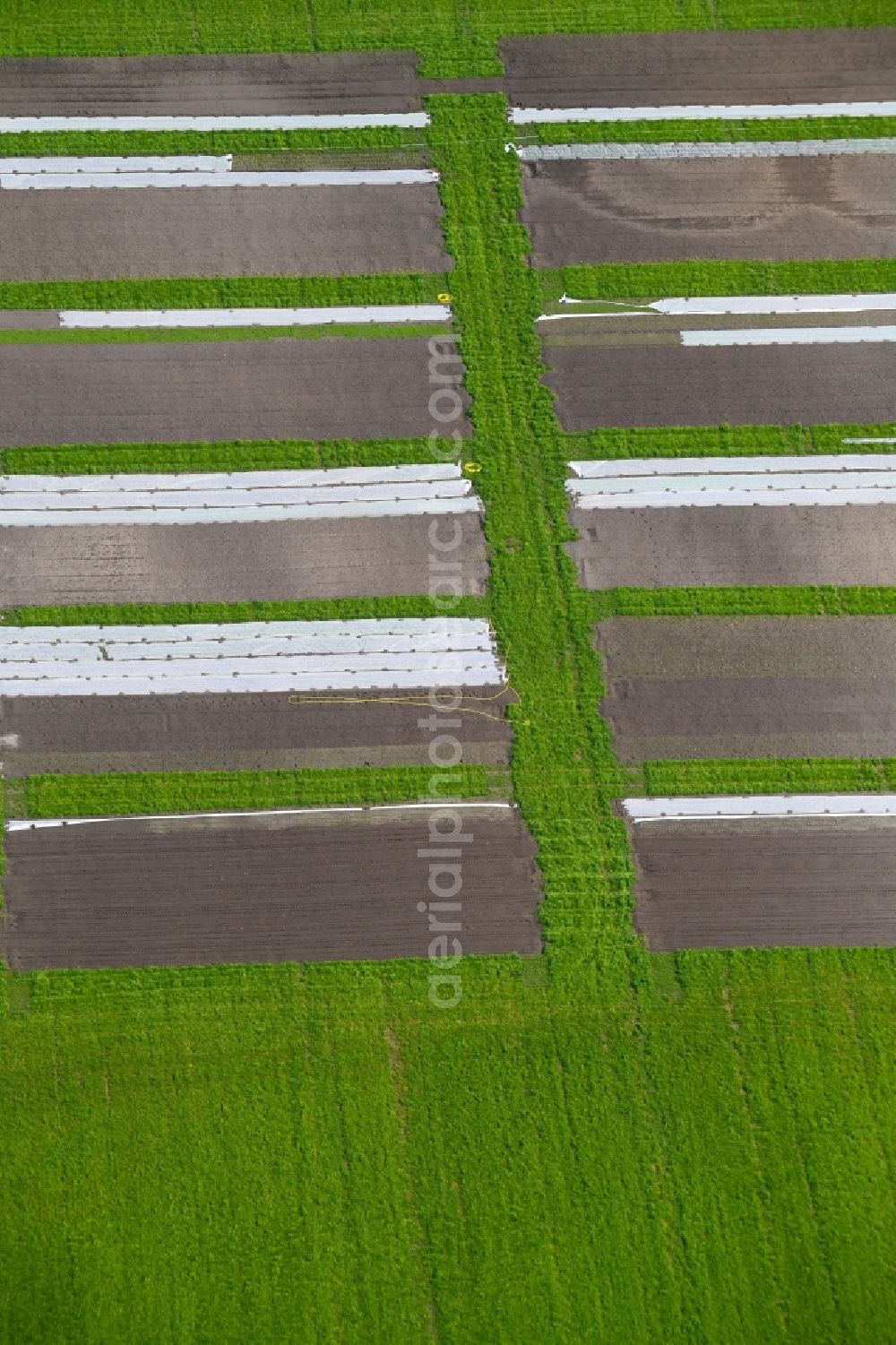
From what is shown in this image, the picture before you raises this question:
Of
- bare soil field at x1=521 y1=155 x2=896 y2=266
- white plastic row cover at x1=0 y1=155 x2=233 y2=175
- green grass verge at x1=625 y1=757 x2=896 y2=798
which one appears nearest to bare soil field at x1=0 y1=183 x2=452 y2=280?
white plastic row cover at x1=0 y1=155 x2=233 y2=175

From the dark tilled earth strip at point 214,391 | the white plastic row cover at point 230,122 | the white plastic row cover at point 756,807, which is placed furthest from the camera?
the white plastic row cover at point 230,122

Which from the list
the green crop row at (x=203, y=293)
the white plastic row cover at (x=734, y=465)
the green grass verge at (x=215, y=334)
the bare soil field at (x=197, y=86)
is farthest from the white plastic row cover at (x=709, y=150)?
the white plastic row cover at (x=734, y=465)

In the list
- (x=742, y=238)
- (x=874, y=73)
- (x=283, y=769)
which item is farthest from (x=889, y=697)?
(x=874, y=73)

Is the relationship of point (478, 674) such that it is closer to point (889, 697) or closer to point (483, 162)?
point (889, 697)

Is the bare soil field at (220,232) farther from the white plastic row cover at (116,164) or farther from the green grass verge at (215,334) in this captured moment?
the green grass verge at (215,334)

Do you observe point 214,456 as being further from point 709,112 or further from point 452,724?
point 709,112

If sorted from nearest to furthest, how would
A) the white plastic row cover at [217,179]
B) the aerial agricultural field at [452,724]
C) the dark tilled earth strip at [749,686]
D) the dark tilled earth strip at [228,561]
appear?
1. the aerial agricultural field at [452,724]
2. the dark tilled earth strip at [749,686]
3. the dark tilled earth strip at [228,561]
4. the white plastic row cover at [217,179]
